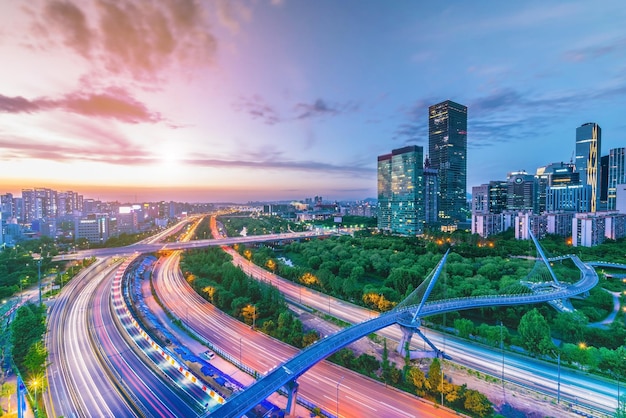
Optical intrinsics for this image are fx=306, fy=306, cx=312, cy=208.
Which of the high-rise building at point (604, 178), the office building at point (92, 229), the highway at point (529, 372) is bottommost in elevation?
the highway at point (529, 372)

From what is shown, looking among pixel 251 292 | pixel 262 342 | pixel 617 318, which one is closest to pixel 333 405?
pixel 262 342

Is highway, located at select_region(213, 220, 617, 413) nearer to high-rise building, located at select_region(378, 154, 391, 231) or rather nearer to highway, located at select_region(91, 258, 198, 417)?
highway, located at select_region(91, 258, 198, 417)

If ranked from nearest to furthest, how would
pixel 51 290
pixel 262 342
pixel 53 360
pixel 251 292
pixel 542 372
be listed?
1. pixel 542 372
2. pixel 53 360
3. pixel 262 342
4. pixel 251 292
5. pixel 51 290

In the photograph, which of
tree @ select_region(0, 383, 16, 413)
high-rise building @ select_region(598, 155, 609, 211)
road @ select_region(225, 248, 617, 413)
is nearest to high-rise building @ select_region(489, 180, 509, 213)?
high-rise building @ select_region(598, 155, 609, 211)

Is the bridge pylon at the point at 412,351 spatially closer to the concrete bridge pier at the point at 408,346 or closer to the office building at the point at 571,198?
the concrete bridge pier at the point at 408,346

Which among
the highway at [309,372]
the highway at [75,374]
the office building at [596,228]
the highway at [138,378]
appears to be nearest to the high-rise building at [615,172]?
the office building at [596,228]

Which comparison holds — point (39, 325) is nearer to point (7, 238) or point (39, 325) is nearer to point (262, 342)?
point (262, 342)
